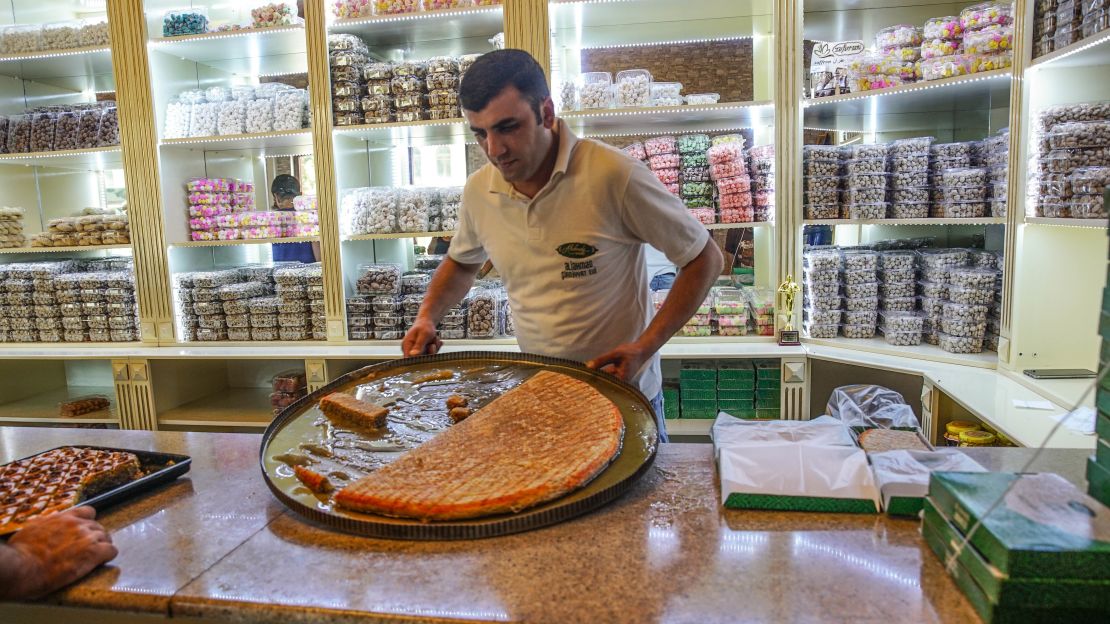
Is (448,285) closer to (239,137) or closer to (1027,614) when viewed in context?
(1027,614)

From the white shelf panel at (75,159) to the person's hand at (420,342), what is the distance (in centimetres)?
309

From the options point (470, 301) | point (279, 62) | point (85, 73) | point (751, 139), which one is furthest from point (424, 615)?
point (85, 73)

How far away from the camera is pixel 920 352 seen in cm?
332

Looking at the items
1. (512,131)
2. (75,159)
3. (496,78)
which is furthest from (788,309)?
(75,159)

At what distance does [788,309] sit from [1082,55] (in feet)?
5.11

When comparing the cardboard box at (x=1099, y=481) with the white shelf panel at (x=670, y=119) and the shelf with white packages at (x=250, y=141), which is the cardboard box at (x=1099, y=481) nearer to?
the white shelf panel at (x=670, y=119)

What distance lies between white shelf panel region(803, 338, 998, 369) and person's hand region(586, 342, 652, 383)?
200cm

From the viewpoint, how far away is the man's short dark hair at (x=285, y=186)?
15.0ft

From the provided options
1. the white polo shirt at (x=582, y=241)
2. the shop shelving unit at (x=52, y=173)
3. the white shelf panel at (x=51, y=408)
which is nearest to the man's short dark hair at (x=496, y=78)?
the white polo shirt at (x=582, y=241)

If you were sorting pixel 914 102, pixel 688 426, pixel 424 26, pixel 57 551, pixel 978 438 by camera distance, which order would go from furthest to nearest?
pixel 424 26 → pixel 688 426 → pixel 914 102 → pixel 978 438 → pixel 57 551

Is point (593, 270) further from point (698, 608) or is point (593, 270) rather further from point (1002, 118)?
point (1002, 118)

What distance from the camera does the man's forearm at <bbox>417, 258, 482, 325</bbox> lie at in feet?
8.01

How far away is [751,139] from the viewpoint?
4047mm

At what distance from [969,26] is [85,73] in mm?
5050
